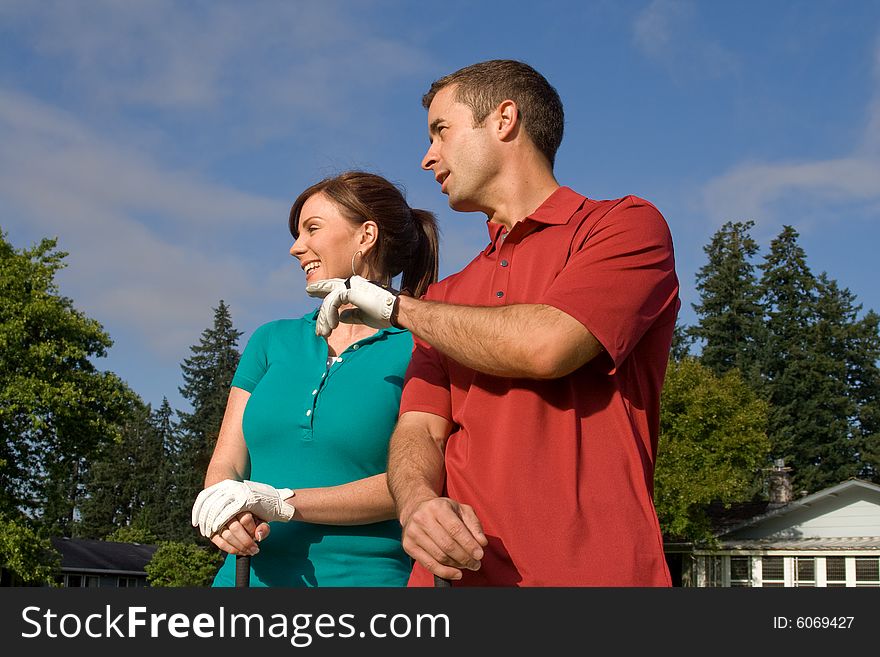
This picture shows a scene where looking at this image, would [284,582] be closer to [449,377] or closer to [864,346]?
[449,377]

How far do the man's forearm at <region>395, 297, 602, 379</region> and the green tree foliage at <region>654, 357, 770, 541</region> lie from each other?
3171 cm

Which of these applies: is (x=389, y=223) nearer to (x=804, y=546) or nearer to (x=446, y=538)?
(x=446, y=538)

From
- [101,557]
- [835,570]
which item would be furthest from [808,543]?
[101,557]

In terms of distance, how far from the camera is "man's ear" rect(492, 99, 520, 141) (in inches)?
107

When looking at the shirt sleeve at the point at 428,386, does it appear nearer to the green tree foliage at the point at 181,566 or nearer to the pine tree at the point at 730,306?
the green tree foliage at the point at 181,566

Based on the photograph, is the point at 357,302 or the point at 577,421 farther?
the point at 357,302

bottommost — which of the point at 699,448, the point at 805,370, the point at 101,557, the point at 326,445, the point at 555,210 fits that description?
the point at 326,445

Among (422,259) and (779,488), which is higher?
(779,488)

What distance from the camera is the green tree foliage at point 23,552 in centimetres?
2647

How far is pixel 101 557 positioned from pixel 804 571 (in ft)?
143

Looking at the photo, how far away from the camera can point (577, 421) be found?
2.23m

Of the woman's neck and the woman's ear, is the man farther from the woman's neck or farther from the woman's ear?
the woman's ear

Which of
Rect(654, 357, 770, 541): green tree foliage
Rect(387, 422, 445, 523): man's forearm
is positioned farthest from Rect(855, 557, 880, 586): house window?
Rect(387, 422, 445, 523): man's forearm

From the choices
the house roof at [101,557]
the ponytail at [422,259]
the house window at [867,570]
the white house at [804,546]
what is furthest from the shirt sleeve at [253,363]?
the house roof at [101,557]
